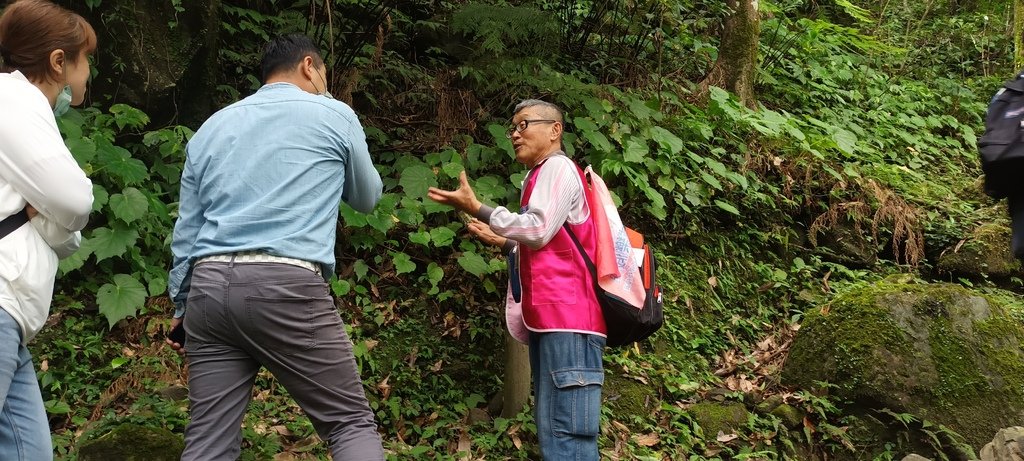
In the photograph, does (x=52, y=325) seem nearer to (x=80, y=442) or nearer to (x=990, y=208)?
(x=80, y=442)

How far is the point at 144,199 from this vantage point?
507cm

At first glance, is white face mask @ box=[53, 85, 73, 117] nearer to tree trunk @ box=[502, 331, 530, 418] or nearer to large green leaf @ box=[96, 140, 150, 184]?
large green leaf @ box=[96, 140, 150, 184]

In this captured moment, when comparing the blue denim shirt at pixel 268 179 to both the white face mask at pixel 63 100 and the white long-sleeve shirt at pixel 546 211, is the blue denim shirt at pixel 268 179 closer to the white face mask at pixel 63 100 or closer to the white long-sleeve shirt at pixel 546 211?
the white face mask at pixel 63 100

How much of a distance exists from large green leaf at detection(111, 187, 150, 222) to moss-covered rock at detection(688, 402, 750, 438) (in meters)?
3.84

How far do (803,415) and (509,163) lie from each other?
2884mm

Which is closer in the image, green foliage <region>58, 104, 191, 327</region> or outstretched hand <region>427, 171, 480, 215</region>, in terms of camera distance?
outstretched hand <region>427, 171, 480, 215</region>

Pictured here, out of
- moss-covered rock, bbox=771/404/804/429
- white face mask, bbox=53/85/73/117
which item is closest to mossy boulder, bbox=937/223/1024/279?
moss-covered rock, bbox=771/404/804/429

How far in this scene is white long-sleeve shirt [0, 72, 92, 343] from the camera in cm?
237

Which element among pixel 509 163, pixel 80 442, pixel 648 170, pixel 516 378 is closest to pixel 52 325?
pixel 80 442

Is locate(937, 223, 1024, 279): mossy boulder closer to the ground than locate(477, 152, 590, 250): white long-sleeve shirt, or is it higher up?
closer to the ground

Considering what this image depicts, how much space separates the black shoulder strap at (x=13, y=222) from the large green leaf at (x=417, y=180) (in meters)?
3.25

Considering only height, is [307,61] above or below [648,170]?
above

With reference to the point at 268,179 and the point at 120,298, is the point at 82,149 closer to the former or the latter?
the point at 120,298

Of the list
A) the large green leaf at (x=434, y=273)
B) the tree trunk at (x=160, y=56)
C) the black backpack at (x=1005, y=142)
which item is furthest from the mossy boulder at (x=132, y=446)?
the black backpack at (x=1005, y=142)
